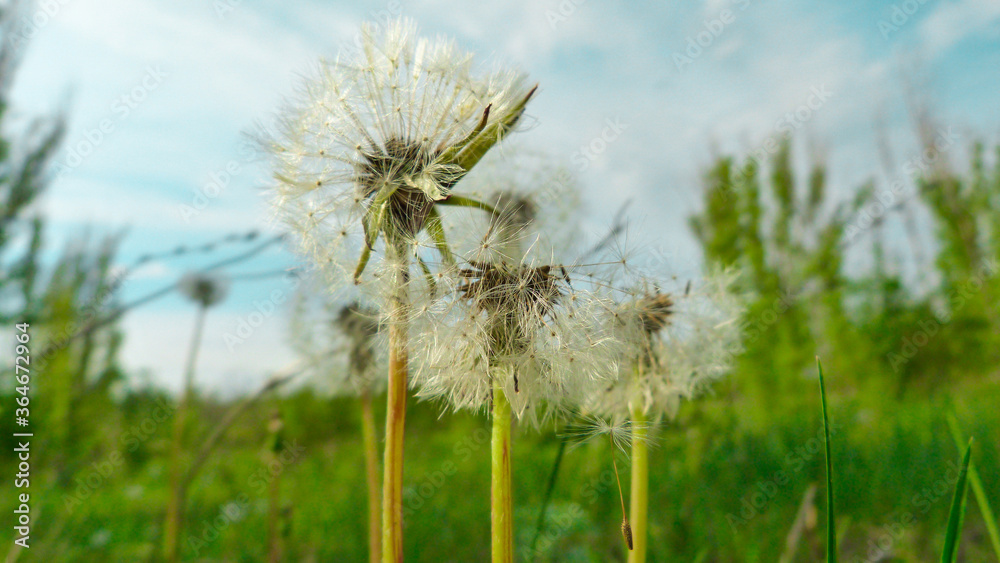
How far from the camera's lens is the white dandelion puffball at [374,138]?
1049 millimetres

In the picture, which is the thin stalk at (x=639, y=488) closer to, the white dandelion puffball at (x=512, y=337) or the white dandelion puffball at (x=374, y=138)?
the white dandelion puffball at (x=512, y=337)

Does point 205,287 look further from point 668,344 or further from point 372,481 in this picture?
point 668,344

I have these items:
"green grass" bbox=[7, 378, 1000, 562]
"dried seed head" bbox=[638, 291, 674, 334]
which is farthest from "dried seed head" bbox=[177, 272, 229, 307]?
"dried seed head" bbox=[638, 291, 674, 334]

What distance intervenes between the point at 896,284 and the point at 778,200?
474 inches

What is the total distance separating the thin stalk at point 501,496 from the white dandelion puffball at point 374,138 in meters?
0.41

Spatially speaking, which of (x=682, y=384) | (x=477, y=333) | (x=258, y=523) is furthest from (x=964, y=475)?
(x=258, y=523)

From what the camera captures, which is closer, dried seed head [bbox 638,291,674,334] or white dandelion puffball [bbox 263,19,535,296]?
white dandelion puffball [bbox 263,19,535,296]

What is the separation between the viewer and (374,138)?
116cm

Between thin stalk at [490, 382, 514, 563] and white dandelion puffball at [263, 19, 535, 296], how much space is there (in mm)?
413

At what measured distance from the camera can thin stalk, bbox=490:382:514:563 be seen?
86 centimetres

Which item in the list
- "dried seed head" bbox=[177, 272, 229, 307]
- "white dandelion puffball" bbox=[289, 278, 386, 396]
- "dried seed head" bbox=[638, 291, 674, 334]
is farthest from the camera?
"dried seed head" bbox=[177, 272, 229, 307]

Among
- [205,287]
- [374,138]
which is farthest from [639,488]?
[205,287]

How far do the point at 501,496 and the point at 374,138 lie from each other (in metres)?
0.83

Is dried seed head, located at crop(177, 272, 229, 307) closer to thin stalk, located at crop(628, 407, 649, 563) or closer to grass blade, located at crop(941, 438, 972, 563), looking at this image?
thin stalk, located at crop(628, 407, 649, 563)
